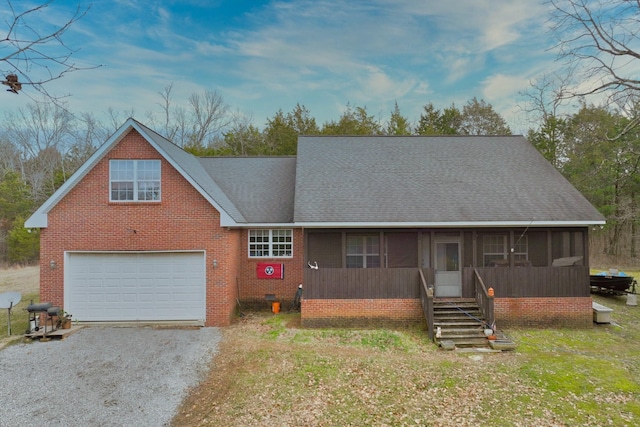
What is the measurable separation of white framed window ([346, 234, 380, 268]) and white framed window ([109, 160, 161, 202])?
6.83 metres

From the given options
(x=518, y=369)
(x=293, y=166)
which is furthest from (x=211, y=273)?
(x=518, y=369)

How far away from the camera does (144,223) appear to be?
36.9 ft

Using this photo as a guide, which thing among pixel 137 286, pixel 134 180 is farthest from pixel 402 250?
pixel 134 180

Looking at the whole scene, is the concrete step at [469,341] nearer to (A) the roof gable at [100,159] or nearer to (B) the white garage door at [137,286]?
(A) the roof gable at [100,159]

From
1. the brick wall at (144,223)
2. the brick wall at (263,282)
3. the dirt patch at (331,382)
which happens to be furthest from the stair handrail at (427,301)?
the brick wall at (144,223)

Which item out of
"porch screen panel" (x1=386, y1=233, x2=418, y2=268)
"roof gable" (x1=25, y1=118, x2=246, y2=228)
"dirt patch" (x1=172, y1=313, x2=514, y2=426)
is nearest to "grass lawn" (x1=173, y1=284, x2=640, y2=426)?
"dirt patch" (x1=172, y1=313, x2=514, y2=426)

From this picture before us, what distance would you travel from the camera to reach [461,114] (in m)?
34.2

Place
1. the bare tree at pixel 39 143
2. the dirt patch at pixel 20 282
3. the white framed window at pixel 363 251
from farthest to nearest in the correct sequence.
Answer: the bare tree at pixel 39 143 → the dirt patch at pixel 20 282 → the white framed window at pixel 363 251

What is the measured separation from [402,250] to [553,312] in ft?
17.2

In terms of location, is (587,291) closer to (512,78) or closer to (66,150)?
(512,78)

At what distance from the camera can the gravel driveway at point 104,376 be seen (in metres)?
6.14

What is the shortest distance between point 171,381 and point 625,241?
116ft

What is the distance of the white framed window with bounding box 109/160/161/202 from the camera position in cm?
1126

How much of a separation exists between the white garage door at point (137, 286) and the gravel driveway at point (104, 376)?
727 millimetres
